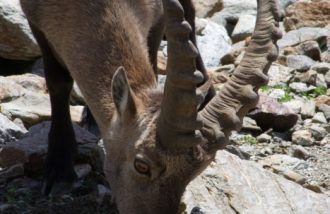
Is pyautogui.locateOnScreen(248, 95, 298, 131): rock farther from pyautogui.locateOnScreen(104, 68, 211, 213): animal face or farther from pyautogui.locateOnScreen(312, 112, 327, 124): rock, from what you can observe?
pyautogui.locateOnScreen(104, 68, 211, 213): animal face

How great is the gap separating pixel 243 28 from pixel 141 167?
9.21 m

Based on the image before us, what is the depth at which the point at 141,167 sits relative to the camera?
6309 millimetres

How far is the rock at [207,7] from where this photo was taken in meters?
16.1

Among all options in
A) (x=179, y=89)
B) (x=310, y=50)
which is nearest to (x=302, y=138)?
(x=310, y=50)

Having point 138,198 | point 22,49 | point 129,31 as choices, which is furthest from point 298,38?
point 138,198

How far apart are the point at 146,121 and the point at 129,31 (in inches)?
45.7

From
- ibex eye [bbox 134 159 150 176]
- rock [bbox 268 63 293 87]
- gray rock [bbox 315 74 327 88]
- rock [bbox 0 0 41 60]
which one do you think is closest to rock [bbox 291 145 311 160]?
rock [bbox 268 63 293 87]

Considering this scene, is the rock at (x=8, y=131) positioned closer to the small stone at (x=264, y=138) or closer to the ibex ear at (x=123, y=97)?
the ibex ear at (x=123, y=97)

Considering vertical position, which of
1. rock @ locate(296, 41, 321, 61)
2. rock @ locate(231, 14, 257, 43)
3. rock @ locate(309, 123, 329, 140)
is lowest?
rock @ locate(231, 14, 257, 43)

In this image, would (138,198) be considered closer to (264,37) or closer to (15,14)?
(264,37)

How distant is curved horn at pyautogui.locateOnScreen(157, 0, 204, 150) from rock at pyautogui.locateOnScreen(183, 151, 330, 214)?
4.81 ft

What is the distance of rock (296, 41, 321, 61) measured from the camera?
532 inches

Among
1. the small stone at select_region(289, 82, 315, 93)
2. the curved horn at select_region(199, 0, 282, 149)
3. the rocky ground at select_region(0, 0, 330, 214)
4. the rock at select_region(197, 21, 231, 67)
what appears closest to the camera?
the curved horn at select_region(199, 0, 282, 149)

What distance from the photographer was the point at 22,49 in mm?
11945
